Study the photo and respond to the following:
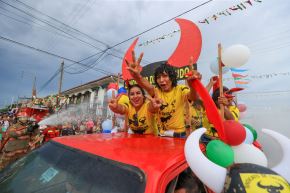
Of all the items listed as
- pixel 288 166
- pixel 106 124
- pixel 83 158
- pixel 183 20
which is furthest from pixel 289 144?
pixel 106 124

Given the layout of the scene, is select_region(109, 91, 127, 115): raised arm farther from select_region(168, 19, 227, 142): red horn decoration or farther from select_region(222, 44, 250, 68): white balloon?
select_region(222, 44, 250, 68): white balloon

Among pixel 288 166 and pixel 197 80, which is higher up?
pixel 197 80

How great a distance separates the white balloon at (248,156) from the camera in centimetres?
151

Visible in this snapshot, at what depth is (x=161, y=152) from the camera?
1.45 m

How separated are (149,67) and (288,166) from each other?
7.10m

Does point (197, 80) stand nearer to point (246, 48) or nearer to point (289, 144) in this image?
point (289, 144)

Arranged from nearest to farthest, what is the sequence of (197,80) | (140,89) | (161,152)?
(161,152) < (197,80) < (140,89)

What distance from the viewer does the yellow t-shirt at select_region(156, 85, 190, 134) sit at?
2604mm

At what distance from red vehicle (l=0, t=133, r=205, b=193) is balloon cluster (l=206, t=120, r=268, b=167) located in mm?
217

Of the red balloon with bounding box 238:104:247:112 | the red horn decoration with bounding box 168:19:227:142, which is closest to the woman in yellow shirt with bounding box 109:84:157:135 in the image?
the red horn decoration with bounding box 168:19:227:142

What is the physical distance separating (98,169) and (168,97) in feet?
5.19

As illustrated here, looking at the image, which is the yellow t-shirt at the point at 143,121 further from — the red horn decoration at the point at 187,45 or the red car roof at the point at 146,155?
the red car roof at the point at 146,155

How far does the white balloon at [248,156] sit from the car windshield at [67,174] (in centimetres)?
82

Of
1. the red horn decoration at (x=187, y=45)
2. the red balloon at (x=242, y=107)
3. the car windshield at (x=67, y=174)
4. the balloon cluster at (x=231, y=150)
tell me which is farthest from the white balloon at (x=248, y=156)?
the red balloon at (x=242, y=107)
